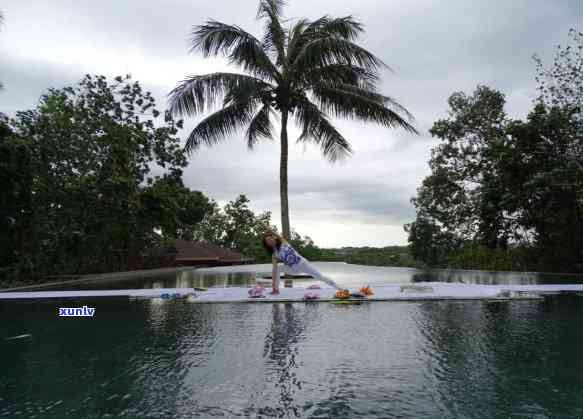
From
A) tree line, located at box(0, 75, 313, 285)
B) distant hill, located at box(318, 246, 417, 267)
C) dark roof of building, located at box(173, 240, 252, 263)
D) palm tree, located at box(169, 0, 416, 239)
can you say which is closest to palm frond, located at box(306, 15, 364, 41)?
palm tree, located at box(169, 0, 416, 239)

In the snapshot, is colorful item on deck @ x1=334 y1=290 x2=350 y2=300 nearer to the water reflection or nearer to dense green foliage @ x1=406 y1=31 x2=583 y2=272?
the water reflection

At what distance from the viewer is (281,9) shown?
1623 centimetres

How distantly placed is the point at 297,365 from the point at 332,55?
13.2 metres

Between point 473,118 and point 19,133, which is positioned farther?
point 473,118

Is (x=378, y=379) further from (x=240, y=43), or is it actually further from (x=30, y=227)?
(x=30, y=227)

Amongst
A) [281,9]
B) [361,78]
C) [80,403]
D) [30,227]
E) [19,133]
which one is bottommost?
[80,403]

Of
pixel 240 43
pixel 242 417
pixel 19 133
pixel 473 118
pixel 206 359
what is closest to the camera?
pixel 242 417

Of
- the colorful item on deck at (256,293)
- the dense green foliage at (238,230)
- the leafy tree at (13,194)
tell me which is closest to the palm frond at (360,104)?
the colorful item on deck at (256,293)

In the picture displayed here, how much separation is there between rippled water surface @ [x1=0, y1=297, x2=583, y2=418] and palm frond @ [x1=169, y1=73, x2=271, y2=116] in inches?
379

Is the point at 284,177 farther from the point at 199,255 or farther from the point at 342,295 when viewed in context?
the point at 199,255

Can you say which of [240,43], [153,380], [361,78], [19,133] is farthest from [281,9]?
[153,380]

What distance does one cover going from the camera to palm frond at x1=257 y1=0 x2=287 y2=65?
52.0ft

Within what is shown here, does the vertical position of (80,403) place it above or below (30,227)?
below

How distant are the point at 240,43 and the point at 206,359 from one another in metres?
13.3
